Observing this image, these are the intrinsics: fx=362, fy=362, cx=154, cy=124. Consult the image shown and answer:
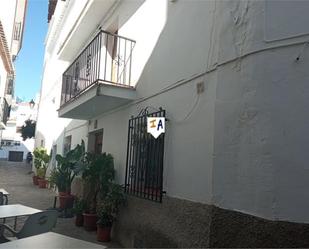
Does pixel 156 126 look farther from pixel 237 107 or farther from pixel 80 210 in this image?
pixel 80 210

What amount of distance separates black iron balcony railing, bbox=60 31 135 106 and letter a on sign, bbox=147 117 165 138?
1.78 m

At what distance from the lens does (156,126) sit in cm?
592

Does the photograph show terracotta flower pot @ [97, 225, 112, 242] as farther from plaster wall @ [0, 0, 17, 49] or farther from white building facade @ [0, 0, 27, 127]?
plaster wall @ [0, 0, 17, 49]

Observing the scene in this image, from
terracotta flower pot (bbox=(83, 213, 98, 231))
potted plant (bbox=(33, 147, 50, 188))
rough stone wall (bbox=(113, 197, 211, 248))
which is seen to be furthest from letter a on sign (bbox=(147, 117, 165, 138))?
potted plant (bbox=(33, 147, 50, 188))

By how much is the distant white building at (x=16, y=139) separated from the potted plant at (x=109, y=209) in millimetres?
39147

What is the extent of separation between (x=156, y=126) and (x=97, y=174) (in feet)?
8.82

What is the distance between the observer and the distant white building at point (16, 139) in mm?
44394

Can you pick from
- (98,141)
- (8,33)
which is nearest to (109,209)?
(98,141)

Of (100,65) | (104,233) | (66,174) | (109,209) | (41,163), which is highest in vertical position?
(100,65)

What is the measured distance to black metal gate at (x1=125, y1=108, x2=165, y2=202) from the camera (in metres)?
5.99

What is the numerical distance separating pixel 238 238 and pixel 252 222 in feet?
0.91

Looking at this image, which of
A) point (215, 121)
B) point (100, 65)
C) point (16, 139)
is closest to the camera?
point (215, 121)

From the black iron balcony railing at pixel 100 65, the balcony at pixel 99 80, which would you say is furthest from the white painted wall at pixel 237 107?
the black iron balcony railing at pixel 100 65

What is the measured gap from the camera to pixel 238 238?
4012 millimetres
